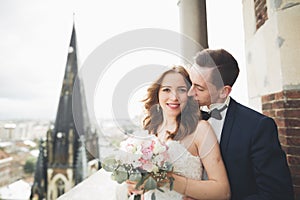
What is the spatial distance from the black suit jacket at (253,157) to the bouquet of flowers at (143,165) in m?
0.32

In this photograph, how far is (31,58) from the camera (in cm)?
365

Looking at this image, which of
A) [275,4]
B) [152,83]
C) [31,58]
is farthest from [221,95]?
[31,58]

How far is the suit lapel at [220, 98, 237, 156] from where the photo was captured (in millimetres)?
1084

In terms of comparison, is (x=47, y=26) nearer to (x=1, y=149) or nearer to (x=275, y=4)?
(x=1, y=149)

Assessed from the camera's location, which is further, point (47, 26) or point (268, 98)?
point (47, 26)

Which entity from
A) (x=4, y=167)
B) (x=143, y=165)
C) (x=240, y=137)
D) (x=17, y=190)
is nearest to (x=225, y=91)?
(x=240, y=137)

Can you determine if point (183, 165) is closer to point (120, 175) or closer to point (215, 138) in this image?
point (215, 138)

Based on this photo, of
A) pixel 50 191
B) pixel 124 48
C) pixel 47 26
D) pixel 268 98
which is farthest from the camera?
pixel 50 191

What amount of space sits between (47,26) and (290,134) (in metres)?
3.55

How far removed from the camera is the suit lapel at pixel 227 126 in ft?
3.56

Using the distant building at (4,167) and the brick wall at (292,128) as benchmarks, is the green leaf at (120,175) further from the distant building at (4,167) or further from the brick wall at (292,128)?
the distant building at (4,167)

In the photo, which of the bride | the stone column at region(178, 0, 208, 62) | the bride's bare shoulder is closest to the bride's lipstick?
the bride

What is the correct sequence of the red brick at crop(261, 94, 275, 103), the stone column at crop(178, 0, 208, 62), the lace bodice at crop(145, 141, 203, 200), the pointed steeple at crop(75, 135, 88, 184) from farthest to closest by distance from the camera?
1. the pointed steeple at crop(75, 135, 88, 184)
2. the stone column at crop(178, 0, 208, 62)
3. the red brick at crop(261, 94, 275, 103)
4. the lace bodice at crop(145, 141, 203, 200)

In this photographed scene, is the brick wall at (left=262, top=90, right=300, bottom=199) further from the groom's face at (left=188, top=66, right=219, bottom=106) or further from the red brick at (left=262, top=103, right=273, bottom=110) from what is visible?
the groom's face at (left=188, top=66, right=219, bottom=106)
